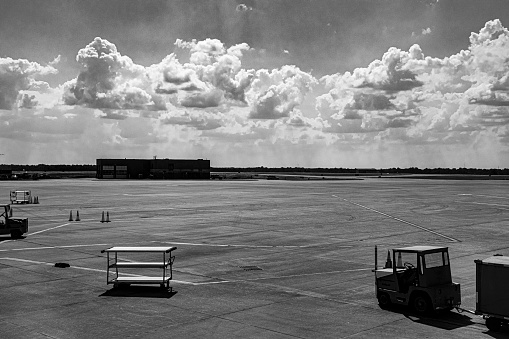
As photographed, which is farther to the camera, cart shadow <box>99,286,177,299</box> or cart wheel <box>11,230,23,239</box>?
cart wheel <box>11,230,23,239</box>

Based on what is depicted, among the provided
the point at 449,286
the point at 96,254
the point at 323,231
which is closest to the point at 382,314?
the point at 449,286

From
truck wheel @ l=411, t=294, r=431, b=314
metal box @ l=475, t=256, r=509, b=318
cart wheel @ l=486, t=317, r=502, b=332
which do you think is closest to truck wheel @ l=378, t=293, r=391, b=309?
truck wheel @ l=411, t=294, r=431, b=314

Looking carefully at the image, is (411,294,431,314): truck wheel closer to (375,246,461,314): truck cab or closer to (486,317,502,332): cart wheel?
(375,246,461,314): truck cab

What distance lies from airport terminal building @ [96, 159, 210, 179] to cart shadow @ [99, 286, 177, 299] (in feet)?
566

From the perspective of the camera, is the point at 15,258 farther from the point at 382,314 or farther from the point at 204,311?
the point at 382,314

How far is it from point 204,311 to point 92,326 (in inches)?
150

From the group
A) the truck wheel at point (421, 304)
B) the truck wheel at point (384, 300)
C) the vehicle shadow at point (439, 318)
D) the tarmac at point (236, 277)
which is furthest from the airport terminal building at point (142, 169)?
the truck wheel at point (421, 304)

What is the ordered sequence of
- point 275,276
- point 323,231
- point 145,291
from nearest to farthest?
point 145,291
point 275,276
point 323,231

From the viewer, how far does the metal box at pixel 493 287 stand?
16781 mm

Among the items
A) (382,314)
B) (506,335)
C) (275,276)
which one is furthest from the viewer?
(275,276)

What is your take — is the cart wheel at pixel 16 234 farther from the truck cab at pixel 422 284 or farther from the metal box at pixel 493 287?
the metal box at pixel 493 287

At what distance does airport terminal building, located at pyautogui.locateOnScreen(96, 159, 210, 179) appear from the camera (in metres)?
192

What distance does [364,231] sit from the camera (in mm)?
42062

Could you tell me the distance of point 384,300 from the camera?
19.8 m
